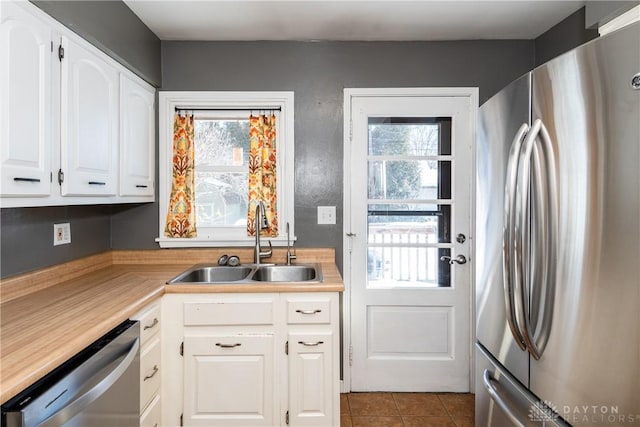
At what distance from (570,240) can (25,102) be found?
184 centimetres

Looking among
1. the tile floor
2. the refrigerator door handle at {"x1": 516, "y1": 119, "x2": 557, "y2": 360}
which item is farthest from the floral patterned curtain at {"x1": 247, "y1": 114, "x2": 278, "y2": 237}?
the refrigerator door handle at {"x1": 516, "y1": 119, "x2": 557, "y2": 360}

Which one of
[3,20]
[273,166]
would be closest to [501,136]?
[273,166]

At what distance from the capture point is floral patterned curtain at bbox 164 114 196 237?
246 centimetres

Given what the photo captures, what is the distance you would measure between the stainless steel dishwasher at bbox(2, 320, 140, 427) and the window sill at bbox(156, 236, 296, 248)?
1.00 m

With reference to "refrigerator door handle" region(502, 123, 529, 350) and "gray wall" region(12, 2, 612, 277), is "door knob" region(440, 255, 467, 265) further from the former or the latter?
"refrigerator door handle" region(502, 123, 529, 350)

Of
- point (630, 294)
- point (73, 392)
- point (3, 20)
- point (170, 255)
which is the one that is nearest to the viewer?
point (630, 294)

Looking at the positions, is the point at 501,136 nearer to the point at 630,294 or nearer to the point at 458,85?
the point at 630,294

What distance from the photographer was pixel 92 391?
1146 millimetres

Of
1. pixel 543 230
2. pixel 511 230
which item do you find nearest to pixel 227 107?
pixel 511 230

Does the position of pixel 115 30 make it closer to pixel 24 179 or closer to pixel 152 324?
pixel 24 179

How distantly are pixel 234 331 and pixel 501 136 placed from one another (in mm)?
1494

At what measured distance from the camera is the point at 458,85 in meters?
2.50

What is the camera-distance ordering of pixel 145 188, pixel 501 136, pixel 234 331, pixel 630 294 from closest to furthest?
pixel 630 294, pixel 501 136, pixel 234 331, pixel 145 188

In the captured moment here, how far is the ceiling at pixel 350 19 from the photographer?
2.04 m
